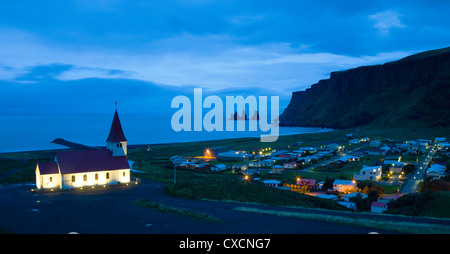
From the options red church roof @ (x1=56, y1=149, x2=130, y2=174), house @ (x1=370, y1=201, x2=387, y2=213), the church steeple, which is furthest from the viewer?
the church steeple

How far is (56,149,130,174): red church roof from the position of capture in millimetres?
25923

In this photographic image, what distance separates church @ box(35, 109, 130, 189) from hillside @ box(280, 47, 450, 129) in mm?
117904

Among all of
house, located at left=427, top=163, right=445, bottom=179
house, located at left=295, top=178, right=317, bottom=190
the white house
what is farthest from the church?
house, located at left=427, top=163, right=445, bottom=179

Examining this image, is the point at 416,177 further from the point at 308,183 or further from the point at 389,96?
the point at 389,96

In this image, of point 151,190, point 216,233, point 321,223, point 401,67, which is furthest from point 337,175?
point 401,67

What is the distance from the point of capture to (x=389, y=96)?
151375mm

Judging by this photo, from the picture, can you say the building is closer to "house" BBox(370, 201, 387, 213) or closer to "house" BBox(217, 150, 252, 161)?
"house" BBox(217, 150, 252, 161)

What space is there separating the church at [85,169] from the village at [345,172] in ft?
19.9

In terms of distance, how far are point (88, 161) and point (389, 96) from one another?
156m

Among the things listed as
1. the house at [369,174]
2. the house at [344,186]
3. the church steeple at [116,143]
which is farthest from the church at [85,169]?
the house at [369,174]

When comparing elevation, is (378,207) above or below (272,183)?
above

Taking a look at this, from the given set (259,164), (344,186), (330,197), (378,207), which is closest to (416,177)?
(344,186)

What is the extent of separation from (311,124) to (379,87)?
135 ft
